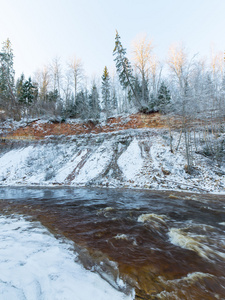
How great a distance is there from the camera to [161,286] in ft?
7.57

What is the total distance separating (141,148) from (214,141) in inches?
302

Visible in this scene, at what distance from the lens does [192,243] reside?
368 cm

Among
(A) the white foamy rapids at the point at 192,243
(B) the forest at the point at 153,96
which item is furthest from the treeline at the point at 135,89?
(A) the white foamy rapids at the point at 192,243

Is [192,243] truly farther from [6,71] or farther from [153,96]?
[6,71]

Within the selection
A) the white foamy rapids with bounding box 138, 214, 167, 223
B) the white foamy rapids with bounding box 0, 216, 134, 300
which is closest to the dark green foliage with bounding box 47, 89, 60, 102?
the white foamy rapids with bounding box 138, 214, 167, 223

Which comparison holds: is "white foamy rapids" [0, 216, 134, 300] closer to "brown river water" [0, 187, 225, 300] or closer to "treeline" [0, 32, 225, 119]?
"brown river water" [0, 187, 225, 300]

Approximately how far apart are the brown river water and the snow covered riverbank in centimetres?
572

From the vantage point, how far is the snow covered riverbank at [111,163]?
12125 millimetres

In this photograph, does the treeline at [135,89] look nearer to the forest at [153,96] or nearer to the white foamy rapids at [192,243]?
the forest at [153,96]

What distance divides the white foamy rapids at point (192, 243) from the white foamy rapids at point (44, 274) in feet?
7.38

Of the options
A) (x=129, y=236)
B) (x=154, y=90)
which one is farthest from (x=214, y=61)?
(x=129, y=236)

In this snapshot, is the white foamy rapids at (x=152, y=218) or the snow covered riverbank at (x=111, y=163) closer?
the white foamy rapids at (x=152, y=218)

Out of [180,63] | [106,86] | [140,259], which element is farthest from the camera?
[106,86]

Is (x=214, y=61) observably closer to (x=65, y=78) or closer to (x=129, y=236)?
(x=65, y=78)
